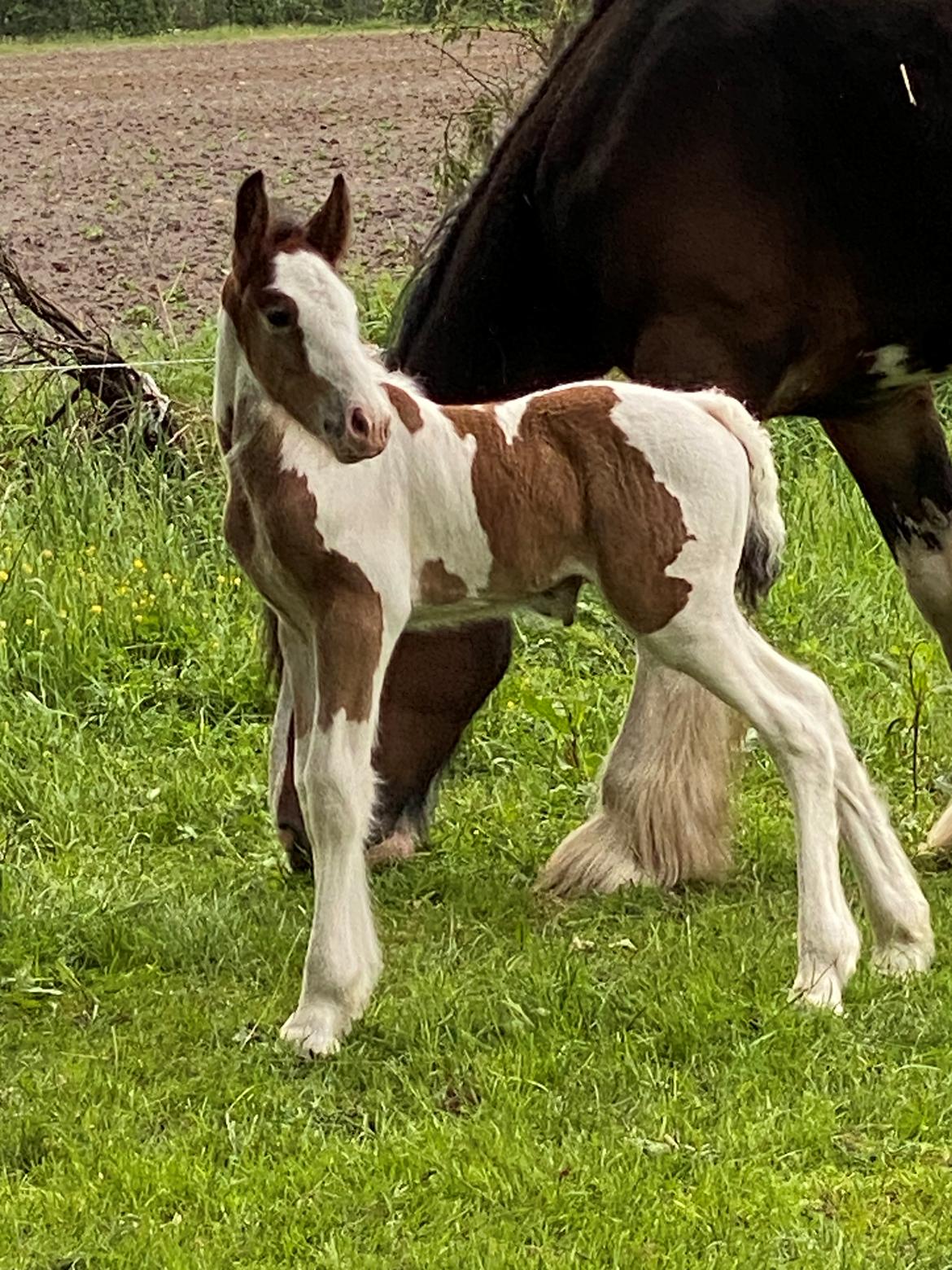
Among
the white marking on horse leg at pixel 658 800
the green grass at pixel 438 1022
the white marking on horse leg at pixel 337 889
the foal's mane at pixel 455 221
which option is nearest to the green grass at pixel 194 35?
the green grass at pixel 438 1022

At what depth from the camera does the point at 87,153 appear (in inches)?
463

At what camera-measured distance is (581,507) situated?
3.20 metres

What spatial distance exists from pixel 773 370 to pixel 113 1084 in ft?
6.69

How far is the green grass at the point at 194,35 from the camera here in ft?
49.5

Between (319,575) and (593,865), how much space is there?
1211 millimetres

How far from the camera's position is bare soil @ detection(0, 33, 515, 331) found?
970 centimetres

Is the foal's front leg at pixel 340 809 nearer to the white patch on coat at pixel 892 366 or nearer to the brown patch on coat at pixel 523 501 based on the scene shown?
the brown patch on coat at pixel 523 501

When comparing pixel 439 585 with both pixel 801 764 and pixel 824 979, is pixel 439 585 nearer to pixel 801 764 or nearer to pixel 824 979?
pixel 801 764

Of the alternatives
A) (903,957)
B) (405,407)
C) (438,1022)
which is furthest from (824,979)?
(405,407)

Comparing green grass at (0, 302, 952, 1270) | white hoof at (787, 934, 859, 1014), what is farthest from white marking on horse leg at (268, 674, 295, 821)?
white hoof at (787, 934, 859, 1014)

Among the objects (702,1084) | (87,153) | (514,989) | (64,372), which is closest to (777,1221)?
(702,1084)

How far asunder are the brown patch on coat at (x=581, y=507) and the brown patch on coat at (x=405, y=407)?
0.27ft

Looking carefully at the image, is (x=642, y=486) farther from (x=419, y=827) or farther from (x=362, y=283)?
(x=362, y=283)

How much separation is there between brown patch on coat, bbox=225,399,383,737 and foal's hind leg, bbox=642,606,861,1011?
55 cm
